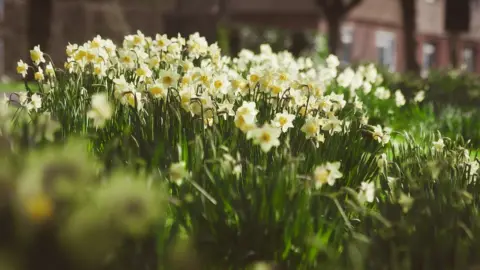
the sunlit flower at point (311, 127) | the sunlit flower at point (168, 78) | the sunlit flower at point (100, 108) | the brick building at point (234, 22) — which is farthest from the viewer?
the brick building at point (234, 22)

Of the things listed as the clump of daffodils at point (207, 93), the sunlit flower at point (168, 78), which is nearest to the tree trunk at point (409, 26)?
the clump of daffodils at point (207, 93)

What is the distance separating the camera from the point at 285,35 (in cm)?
2567

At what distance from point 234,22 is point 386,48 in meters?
8.35

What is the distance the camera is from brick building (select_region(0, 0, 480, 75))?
22516mm

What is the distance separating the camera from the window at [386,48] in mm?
34156

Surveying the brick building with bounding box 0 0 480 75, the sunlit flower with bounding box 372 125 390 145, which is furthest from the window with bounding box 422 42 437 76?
the sunlit flower with bounding box 372 125 390 145

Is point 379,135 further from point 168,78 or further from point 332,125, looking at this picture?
point 168,78

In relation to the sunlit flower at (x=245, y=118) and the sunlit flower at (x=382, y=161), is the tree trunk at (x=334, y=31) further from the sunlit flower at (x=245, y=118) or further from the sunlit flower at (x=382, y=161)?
the sunlit flower at (x=245, y=118)

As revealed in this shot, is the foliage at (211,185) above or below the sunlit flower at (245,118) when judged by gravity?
below

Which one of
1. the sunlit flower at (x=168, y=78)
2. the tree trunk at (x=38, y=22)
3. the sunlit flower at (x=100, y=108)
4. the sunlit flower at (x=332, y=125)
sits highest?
the tree trunk at (x=38, y=22)

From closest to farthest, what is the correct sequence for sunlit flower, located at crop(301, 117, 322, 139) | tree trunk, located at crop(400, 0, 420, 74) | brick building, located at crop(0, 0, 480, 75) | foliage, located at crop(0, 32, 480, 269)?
foliage, located at crop(0, 32, 480, 269)
sunlit flower, located at crop(301, 117, 322, 139)
tree trunk, located at crop(400, 0, 420, 74)
brick building, located at crop(0, 0, 480, 75)

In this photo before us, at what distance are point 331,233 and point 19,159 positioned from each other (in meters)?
1.53

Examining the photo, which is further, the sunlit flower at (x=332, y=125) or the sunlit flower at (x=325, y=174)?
the sunlit flower at (x=332, y=125)

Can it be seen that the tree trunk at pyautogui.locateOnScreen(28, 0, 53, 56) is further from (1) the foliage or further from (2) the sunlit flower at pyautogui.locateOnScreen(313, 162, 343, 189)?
(2) the sunlit flower at pyautogui.locateOnScreen(313, 162, 343, 189)
